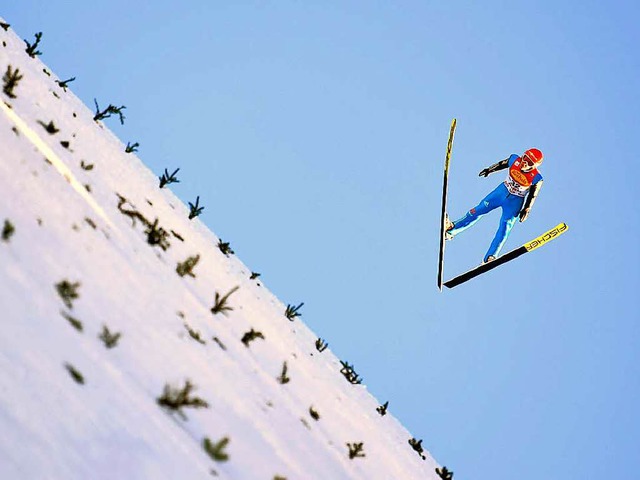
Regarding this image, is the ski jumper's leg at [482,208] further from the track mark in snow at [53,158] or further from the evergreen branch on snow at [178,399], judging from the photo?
the evergreen branch on snow at [178,399]

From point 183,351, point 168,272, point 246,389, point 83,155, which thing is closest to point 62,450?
point 183,351

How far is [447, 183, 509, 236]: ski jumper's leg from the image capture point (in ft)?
42.9

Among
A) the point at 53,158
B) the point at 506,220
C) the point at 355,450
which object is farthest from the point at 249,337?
the point at 506,220

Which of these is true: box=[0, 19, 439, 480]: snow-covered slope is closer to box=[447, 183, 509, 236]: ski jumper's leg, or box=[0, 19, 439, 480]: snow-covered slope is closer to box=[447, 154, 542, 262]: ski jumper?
box=[447, 154, 542, 262]: ski jumper

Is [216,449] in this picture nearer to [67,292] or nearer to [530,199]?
[67,292]

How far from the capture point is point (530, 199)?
12.9 m

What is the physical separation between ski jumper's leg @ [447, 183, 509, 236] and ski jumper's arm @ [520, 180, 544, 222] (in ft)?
1.53

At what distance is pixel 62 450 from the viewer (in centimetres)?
186

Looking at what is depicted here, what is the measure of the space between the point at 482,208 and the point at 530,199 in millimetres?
1029

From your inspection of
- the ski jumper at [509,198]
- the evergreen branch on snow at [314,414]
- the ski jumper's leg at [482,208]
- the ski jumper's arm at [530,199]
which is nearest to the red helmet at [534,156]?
the ski jumper at [509,198]

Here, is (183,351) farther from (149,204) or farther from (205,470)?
(149,204)

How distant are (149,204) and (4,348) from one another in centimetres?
421

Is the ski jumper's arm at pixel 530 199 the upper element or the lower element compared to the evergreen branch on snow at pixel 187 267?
upper

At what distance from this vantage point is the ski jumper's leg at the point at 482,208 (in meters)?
13.1
